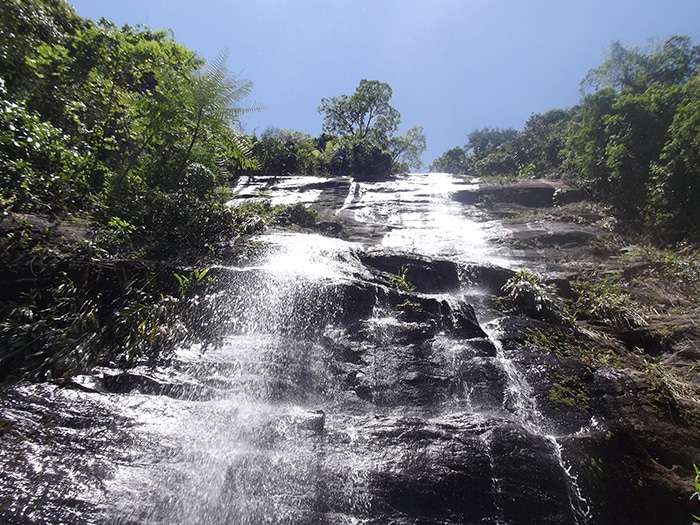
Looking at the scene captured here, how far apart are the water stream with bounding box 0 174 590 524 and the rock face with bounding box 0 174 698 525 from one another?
0.06 ft

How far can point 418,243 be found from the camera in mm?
11898

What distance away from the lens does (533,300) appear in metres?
7.62

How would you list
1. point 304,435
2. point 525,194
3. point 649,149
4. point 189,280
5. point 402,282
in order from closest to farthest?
point 304,435 < point 189,280 < point 402,282 < point 649,149 < point 525,194

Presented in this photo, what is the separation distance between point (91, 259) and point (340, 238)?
22.6 feet

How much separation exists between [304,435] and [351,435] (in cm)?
62

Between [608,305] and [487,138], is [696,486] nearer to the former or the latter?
[608,305]

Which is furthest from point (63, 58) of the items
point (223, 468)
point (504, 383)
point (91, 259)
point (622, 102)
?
point (622, 102)

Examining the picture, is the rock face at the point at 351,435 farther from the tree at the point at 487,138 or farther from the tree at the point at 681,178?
the tree at the point at 487,138

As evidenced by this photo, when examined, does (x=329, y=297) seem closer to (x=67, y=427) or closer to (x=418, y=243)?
(x=67, y=427)

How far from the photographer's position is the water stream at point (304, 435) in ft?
12.2

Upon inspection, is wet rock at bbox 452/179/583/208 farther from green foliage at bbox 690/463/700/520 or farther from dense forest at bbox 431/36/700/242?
green foliage at bbox 690/463/700/520

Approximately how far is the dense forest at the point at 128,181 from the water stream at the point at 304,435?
1.03 m

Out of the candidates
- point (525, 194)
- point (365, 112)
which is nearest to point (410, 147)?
point (365, 112)

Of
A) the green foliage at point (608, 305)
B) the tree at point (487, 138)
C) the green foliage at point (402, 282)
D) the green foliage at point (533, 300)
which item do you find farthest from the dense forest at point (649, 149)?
the tree at point (487, 138)
